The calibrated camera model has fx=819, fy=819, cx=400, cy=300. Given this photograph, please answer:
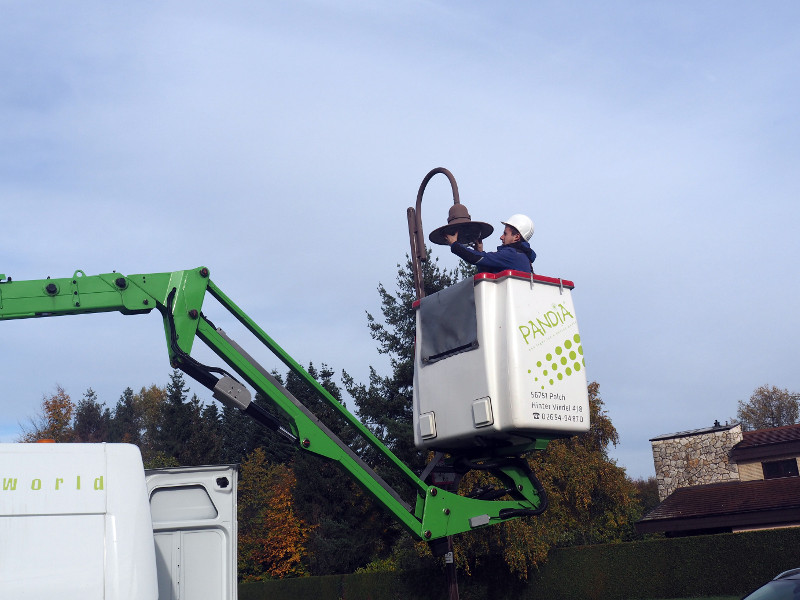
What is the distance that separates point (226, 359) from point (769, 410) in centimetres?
8315

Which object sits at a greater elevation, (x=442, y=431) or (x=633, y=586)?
(x=442, y=431)

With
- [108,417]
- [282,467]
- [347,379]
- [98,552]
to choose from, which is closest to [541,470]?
[347,379]

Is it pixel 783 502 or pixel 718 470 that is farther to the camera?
pixel 718 470

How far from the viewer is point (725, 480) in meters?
45.5

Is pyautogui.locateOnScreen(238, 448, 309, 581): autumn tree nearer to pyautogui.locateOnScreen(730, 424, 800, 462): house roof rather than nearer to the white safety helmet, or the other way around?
pyautogui.locateOnScreen(730, 424, 800, 462): house roof

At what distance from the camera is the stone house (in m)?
35.6

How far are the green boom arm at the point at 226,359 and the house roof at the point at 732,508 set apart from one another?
32216mm

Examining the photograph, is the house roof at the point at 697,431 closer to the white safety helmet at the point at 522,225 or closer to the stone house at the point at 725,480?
the stone house at the point at 725,480

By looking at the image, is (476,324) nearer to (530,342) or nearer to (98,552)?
(530,342)

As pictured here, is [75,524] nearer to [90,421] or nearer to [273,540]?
[273,540]

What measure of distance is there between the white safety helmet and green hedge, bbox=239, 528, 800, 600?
24058mm

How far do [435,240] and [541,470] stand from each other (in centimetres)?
1992

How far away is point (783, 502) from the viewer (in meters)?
34.8

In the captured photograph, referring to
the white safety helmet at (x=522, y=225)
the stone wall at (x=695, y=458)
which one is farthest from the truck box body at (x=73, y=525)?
the stone wall at (x=695, y=458)
